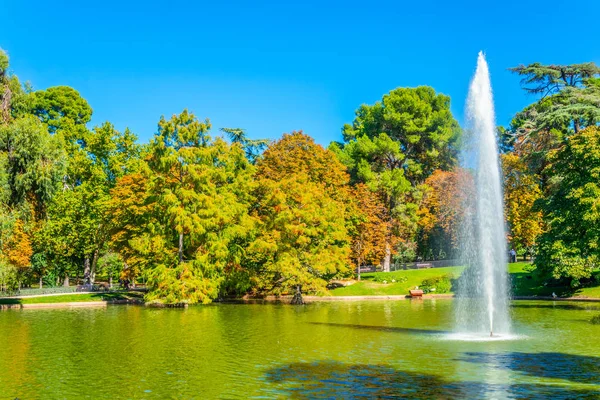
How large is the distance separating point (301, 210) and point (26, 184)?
82.6 ft

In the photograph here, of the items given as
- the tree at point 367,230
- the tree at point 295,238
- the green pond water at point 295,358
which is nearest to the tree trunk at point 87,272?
the tree at point 295,238

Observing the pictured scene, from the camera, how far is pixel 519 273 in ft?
197

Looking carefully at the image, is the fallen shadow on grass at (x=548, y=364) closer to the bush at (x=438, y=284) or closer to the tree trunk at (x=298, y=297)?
the tree trunk at (x=298, y=297)

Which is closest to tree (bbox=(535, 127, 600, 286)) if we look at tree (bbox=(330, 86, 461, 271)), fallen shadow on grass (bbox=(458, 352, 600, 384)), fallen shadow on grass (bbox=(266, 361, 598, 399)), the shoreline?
the shoreline

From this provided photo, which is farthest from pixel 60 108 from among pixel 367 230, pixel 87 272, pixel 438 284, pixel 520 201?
pixel 520 201

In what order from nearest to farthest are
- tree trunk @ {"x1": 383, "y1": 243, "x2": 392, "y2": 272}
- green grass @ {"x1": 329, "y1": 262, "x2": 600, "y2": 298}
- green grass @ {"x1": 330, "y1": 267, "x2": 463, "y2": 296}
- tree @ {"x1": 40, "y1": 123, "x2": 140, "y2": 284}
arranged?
green grass @ {"x1": 329, "y1": 262, "x2": 600, "y2": 298} < green grass @ {"x1": 330, "y1": 267, "x2": 463, "y2": 296} < tree @ {"x1": 40, "y1": 123, "x2": 140, "y2": 284} < tree trunk @ {"x1": 383, "y1": 243, "x2": 392, "y2": 272}

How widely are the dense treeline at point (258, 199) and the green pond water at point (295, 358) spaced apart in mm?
10972

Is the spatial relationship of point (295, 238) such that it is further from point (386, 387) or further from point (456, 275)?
point (386, 387)

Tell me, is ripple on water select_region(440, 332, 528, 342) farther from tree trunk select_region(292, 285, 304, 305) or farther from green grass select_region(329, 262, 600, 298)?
tree trunk select_region(292, 285, 304, 305)

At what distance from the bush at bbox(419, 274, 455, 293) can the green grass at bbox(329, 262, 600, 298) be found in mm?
1152

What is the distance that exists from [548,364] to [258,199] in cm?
4365

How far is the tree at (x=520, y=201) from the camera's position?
6412 cm

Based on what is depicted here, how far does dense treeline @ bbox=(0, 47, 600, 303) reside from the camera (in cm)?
4106

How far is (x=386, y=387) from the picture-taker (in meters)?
16.8
